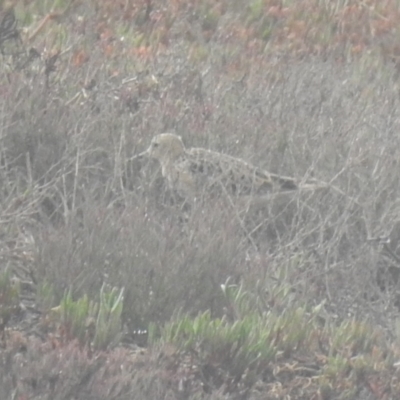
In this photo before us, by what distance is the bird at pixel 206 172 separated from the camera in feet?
23.0

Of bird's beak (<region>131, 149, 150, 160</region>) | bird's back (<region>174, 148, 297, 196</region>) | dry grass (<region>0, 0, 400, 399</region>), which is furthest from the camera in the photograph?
bird's beak (<region>131, 149, 150, 160</region>)

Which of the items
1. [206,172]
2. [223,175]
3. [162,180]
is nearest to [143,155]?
[162,180]

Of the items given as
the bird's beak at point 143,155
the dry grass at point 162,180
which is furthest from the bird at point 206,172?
the dry grass at point 162,180

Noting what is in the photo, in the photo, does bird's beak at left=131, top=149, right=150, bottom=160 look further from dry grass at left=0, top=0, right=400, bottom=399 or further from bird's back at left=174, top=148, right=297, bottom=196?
bird's back at left=174, top=148, right=297, bottom=196

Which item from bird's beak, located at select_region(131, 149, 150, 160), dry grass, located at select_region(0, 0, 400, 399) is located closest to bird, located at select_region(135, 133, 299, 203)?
bird's beak, located at select_region(131, 149, 150, 160)

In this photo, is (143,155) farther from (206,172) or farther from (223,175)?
(223,175)

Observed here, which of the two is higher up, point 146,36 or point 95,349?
point 95,349

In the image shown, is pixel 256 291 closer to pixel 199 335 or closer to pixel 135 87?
pixel 199 335

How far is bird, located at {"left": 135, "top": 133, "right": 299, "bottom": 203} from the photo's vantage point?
7016 mm

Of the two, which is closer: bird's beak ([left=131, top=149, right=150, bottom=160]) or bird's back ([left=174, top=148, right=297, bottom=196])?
bird's back ([left=174, top=148, right=297, bottom=196])

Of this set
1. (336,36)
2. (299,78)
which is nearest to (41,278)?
(299,78)

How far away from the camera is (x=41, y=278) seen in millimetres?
5363

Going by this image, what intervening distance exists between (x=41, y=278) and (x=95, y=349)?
876mm

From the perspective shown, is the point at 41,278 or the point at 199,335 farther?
the point at 41,278
